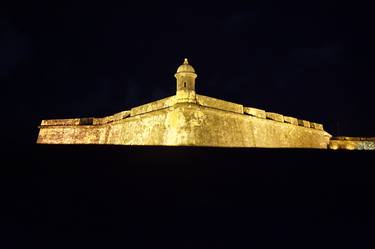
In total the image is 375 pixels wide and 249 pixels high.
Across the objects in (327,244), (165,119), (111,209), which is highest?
(165,119)

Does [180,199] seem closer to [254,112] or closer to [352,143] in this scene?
[254,112]

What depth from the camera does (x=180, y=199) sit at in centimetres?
345

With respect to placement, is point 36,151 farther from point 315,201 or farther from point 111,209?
point 315,201

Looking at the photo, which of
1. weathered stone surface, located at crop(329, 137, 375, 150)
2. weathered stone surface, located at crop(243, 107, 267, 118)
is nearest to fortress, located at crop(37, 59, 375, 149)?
weathered stone surface, located at crop(243, 107, 267, 118)

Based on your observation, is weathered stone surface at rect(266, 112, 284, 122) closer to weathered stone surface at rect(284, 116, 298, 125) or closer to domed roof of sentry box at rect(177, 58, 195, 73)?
weathered stone surface at rect(284, 116, 298, 125)

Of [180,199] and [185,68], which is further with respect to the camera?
[185,68]

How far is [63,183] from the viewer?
3.60 metres

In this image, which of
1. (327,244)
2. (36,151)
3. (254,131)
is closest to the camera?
(327,244)

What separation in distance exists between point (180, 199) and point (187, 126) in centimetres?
688

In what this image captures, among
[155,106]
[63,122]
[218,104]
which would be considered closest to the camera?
[218,104]

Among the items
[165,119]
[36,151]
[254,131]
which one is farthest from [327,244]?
[254,131]

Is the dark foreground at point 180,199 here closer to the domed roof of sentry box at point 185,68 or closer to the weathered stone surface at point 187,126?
the weathered stone surface at point 187,126

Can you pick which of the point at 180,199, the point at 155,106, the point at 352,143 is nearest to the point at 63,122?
the point at 155,106

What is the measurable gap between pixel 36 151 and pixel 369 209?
4.42 metres
